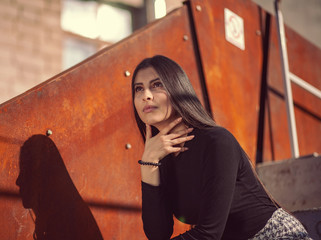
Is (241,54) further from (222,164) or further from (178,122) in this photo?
(222,164)

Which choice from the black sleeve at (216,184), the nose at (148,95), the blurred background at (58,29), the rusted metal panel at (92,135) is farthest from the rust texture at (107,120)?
the blurred background at (58,29)

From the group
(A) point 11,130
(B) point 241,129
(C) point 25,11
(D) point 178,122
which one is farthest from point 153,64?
(C) point 25,11

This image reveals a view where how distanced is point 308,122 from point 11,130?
235 centimetres

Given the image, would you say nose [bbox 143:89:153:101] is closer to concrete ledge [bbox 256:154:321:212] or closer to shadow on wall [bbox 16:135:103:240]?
shadow on wall [bbox 16:135:103:240]

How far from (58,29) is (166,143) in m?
3.49

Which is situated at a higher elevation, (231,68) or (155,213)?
(231,68)

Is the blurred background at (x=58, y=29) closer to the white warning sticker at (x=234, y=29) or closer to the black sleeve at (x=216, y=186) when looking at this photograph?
the white warning sticker at (x=234, y=29)

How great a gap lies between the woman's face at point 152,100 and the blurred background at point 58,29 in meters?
2.02

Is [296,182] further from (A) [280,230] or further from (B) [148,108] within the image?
(B) [148,108]

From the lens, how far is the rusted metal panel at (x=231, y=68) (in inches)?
88.1

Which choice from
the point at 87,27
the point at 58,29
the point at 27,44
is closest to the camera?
the point at 27,44

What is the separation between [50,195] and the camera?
1439 mm

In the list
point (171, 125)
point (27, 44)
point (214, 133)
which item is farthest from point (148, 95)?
point (27, 44)

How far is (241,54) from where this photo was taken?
8.28 ft
